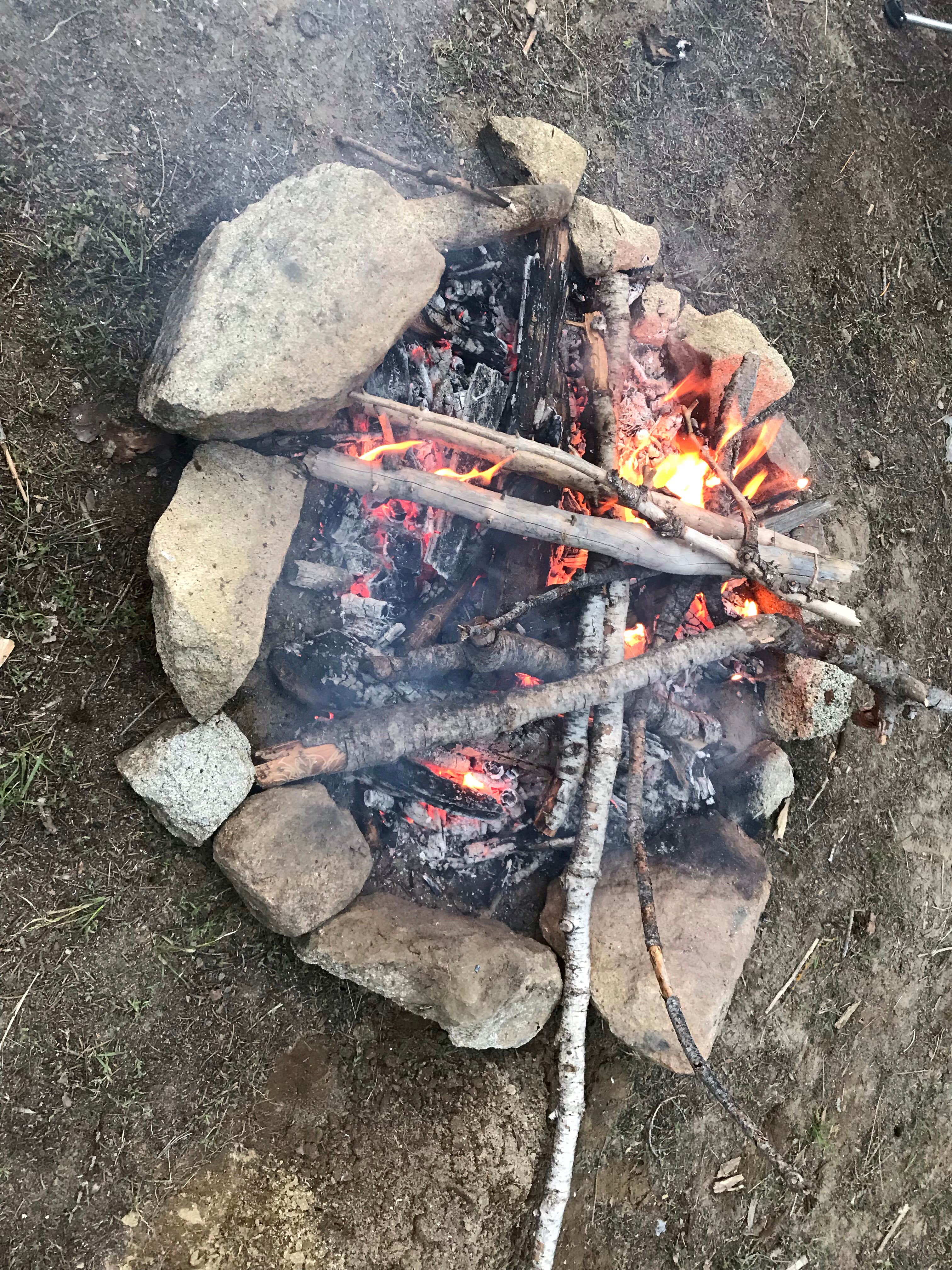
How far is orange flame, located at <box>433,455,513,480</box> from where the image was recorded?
141 inches

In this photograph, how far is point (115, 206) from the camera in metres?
3.24

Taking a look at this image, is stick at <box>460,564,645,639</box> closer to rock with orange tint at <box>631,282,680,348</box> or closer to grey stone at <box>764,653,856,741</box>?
grey stone at <box>764,653,856,741</box>

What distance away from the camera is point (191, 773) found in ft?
10.6

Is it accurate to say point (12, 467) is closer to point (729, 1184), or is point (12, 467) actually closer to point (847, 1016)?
point (729, 1184)

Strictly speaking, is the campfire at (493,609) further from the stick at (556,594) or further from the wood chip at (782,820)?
the wood chip at (782,820)

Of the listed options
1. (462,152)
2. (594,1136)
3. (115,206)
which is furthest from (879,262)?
(594,1136)

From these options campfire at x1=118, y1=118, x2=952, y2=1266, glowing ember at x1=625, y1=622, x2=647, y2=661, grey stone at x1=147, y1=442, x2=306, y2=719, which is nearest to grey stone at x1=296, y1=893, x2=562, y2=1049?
campfire at x1=118, y1=118, x2=952, y2=1266

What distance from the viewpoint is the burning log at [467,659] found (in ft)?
12.0

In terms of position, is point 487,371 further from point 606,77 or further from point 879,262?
point 879,262

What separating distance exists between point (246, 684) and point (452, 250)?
2251mm

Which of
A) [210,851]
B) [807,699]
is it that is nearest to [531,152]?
[807,699]

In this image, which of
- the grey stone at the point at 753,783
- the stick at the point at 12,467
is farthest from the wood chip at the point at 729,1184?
the stick at the point at 12,467

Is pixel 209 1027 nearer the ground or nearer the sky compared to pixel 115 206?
nearer the ground

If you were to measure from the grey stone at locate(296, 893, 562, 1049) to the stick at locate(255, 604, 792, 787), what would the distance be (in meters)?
0.71
